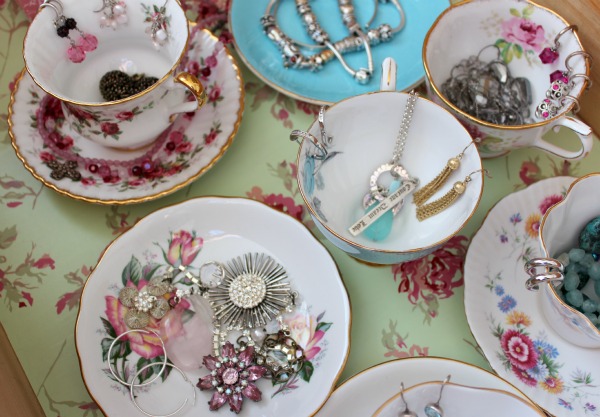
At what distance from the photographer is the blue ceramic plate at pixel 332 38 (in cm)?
75

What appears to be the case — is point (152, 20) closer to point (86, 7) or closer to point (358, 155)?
point (86, 7)

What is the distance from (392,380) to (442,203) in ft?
0.67

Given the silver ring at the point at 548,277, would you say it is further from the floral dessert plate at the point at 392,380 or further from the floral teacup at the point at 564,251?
the floral dessert plate at the point at 392,380

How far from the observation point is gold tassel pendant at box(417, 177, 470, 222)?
623 millimetres

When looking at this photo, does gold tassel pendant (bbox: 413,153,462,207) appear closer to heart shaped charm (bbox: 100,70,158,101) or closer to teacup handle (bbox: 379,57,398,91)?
teacup handle (bbox: 379,57,398,91)

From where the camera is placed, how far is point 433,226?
65 cm

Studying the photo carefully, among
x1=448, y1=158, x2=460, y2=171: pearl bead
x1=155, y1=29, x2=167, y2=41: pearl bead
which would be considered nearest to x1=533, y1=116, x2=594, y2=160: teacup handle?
x1=448, y1=158, x2=460, y2=171: pearl bead

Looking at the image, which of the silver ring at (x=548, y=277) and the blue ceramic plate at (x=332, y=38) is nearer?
the silver ring at (x=548, y=277)

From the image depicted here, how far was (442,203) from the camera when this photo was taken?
646 millimetres

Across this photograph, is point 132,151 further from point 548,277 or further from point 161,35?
point 548,277

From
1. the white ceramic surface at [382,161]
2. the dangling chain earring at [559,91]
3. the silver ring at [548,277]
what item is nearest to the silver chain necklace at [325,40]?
the white ceramic surface at [382,161]

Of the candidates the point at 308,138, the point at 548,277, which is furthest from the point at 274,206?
the point at 548,277

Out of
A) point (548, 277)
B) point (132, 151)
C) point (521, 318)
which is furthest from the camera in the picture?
point (132, 151)

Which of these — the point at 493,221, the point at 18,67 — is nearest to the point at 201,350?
the point at 493,221
